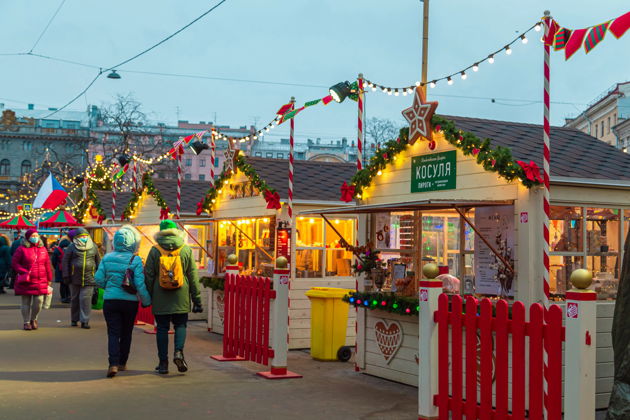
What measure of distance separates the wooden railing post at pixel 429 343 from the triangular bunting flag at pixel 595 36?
2.33 metres

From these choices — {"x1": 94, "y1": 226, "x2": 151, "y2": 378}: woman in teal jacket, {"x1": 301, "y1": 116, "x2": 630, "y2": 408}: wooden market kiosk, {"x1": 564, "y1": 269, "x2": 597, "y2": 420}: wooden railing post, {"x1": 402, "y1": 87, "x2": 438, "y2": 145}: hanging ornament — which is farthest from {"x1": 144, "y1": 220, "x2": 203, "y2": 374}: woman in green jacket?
{"x1": 564, "y1": 269, "x2": 597, "y2": 420}: wooden railing post

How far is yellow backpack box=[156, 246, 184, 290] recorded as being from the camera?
9.82 m

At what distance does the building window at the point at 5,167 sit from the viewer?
9881cm

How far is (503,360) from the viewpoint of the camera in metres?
6.45

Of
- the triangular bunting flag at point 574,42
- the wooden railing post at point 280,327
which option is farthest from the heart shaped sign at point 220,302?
the triangular bunting flag at point 574,42

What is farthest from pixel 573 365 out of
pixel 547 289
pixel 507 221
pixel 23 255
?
pixel 23 255

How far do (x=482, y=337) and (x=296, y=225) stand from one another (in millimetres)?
7120

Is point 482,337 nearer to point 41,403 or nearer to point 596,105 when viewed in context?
point 41,403

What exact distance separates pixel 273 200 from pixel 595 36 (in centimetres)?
720

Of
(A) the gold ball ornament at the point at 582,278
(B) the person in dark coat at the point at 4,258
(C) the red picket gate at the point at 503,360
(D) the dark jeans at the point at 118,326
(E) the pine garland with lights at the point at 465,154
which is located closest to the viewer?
(A) the gold ball ornament at the point at 582,278

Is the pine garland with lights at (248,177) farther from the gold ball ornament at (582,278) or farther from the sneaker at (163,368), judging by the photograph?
the gold ball ornament at (582,278)

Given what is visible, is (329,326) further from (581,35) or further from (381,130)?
(381,130)

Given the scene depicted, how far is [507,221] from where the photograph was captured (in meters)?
8.58

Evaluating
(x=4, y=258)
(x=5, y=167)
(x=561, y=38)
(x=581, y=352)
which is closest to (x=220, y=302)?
(x=561, y=38)
